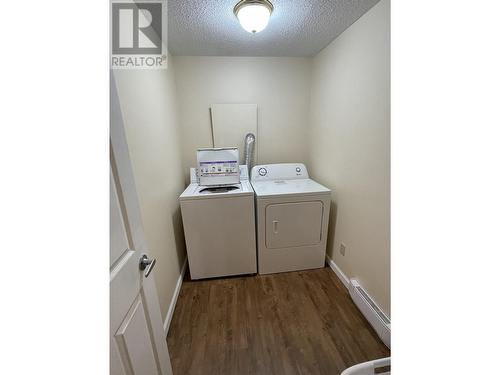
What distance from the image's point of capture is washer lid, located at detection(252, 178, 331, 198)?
2061mm

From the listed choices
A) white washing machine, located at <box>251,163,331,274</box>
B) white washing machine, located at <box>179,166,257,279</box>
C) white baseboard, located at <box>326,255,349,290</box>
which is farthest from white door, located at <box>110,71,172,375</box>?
white baseboard, located at <box>326,255,349,290</box>

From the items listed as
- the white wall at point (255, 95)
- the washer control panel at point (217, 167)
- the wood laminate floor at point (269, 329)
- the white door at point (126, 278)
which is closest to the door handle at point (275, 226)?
the wood laminate floor at point (269, 329)

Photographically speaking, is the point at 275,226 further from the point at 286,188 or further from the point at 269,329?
the point at 269,329

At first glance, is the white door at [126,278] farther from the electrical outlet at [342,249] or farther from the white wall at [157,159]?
the electrical outlet at [342,249]

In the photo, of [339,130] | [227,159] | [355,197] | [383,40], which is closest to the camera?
[383,40]

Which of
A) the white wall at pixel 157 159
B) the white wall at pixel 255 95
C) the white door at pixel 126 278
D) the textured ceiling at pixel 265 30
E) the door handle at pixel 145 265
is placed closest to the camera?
the white door at pixel 126 278

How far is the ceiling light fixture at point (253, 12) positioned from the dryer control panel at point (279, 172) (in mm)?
1425

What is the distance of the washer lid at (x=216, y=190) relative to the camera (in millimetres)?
1956

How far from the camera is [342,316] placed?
1.71 meters

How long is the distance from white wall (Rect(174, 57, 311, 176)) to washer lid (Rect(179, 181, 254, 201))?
0.54 m
